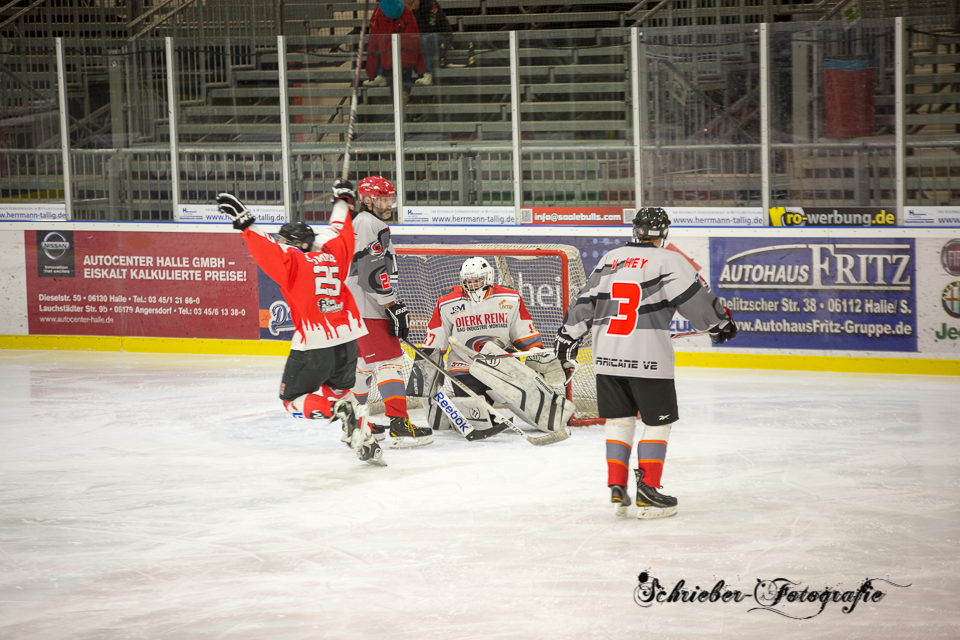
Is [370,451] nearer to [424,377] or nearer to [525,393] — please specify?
[525,393]

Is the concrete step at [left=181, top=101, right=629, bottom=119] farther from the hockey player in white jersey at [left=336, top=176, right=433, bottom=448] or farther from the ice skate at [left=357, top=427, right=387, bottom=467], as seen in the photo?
the ice skate at [left=357, top=427, right=387, bottom=467]

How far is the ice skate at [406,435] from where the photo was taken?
5.73m

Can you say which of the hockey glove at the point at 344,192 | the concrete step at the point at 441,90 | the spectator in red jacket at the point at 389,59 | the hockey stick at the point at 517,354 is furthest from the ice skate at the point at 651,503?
the spectator in red jacket at the point at 389,59

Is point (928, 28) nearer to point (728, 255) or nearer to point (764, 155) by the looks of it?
point (764, 155)

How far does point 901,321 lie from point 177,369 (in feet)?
16.7

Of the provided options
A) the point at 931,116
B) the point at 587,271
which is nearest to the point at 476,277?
the point at 587,271

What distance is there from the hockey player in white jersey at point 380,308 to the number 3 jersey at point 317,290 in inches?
18.6

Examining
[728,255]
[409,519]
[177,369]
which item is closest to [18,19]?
[177,369]

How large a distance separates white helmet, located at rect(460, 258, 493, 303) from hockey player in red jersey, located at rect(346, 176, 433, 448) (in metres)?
0.36

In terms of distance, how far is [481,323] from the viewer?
595 centimetres

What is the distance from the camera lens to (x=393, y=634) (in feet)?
10.7

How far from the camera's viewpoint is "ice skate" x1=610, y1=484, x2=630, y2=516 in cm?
437

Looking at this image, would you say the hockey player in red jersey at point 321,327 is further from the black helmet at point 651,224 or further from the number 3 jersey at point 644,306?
the black helmet at point 651,224

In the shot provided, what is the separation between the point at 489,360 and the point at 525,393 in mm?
268
